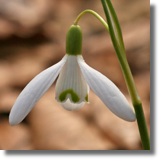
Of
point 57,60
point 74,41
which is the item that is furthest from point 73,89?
point 57,60

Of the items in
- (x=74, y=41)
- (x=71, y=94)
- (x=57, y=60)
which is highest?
(x=74, y=41)

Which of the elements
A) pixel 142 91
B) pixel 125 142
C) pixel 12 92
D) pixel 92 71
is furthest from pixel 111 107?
pixel 12 92

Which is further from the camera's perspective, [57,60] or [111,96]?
[57,60]

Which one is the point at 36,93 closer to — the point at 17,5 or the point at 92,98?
the point at 92,98

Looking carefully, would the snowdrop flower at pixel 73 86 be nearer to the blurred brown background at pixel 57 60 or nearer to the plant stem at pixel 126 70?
the plant stem at pixel 126 70

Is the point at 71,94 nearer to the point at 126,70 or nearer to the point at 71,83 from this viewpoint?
the point at 71,83

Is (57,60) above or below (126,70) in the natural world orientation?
below

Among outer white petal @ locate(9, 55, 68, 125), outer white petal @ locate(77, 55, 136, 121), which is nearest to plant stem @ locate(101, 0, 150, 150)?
outer white petal @ locate(77, 55, 136, 121)

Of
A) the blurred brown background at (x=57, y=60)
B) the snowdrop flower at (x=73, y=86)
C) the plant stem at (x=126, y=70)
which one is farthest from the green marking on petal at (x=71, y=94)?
the blurred brown background at (x=57, y=60)

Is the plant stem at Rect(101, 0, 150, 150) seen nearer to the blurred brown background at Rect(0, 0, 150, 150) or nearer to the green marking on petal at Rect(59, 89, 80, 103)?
the green marking on petal at Rect(59, 89, 80, 103)
